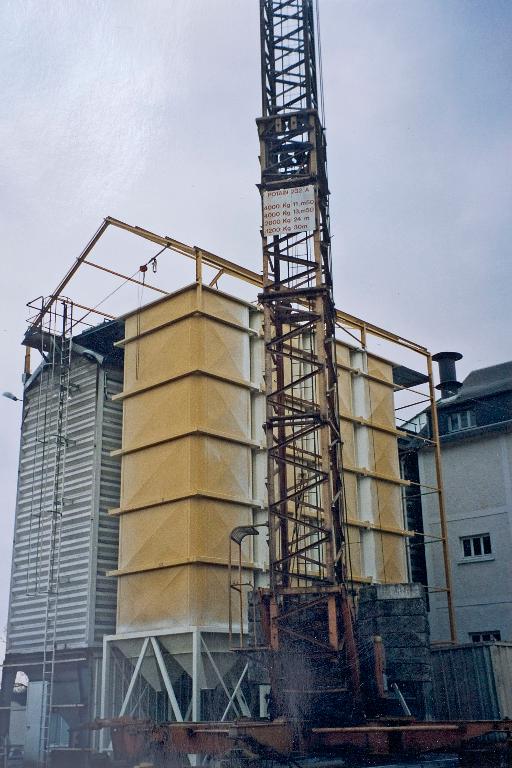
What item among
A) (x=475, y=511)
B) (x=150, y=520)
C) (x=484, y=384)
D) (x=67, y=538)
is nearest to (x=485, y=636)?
(x=475, y=511)

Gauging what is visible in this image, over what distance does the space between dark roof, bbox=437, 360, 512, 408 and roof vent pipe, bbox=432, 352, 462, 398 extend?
0.88 metres

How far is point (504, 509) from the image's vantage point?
30.8 m

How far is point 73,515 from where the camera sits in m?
25.1

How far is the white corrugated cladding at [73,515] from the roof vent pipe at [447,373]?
16501mm

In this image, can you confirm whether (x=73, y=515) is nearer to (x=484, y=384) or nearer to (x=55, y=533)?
(x=55, y=533)

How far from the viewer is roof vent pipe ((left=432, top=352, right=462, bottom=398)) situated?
122ft

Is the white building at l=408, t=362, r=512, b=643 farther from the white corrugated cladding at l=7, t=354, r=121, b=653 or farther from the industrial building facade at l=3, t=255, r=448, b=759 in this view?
the white corrugated cladding at l=7, t=354, r=121, b=653

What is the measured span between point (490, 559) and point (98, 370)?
15.3 metres

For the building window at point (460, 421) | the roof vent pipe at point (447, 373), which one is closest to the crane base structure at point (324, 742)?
the building window at point (460, 421)

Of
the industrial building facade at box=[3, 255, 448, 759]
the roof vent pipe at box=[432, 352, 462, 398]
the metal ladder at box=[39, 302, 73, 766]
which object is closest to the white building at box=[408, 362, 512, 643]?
the roof vent pipe at box=[432, 352, 462, 398]

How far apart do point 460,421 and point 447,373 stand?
4900mm

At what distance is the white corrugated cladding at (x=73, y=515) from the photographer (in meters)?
24.2

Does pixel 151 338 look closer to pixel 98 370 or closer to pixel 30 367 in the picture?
pixel 98 370

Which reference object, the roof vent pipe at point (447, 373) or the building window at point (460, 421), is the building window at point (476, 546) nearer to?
the building window at point (460, 421)
